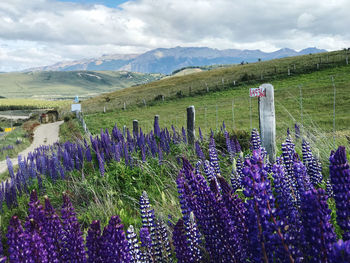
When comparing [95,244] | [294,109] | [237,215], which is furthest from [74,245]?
[294,109]

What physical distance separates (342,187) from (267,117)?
16.1 ft

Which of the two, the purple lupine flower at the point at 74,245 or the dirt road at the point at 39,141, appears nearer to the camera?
the purple lupine flower at the point at 74,245

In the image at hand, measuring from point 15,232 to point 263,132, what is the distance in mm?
5169

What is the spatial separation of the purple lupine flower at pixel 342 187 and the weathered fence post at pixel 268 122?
4.72 meters

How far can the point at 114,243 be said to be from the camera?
1.65 m

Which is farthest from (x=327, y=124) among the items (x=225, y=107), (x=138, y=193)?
(x=138, y=193)

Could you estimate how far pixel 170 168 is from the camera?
6730 mm

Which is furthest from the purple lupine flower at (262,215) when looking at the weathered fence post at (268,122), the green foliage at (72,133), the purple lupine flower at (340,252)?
the green foliage at (72,133)

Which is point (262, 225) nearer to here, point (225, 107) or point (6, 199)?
point (6, 199)

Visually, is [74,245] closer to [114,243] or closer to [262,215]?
[114,243]

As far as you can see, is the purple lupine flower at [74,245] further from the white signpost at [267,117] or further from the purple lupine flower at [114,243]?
the white signpost at [267,117]

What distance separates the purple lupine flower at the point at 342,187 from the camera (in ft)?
4.71

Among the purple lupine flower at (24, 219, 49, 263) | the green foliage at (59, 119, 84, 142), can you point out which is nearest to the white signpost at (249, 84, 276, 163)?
the purple lupine flower at (24, 219, 49, 263)

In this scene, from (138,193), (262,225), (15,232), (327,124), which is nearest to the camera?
(262,225)
